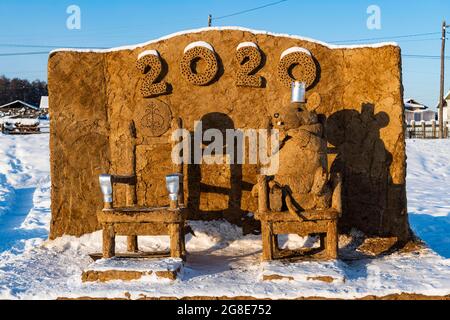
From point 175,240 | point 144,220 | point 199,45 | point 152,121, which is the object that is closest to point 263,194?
point 175,240

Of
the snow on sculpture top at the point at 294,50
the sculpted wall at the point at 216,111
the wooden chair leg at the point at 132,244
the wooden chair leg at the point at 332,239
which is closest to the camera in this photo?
the wooden chair leg at the point at 332,239

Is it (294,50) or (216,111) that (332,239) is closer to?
(216,111)

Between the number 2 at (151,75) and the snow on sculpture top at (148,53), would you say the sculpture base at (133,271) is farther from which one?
the snow on sculpture top at (148,53)

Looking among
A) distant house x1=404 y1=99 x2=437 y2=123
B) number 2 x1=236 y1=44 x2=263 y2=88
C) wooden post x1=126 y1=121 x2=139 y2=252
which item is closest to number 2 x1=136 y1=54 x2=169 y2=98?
number 2 x1=236 y1=44 x2=263 y2=88

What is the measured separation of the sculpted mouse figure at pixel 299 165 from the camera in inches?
197

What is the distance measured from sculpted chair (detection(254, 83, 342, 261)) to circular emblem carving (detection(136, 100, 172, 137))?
1523 mm

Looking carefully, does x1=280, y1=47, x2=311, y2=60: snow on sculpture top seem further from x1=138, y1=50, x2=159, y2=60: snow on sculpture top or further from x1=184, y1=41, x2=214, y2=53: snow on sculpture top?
x1=138, y1=50, x2=159, y2=60: snow on sculpture top

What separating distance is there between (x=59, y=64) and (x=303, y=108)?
9.96 ft

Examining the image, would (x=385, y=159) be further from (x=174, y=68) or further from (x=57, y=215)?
Answer: (x=57, y=215)

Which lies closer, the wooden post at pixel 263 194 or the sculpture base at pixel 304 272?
the sculpture base at pixel 304 272

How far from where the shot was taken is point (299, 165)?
5172mm

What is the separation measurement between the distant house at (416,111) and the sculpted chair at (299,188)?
35.3m

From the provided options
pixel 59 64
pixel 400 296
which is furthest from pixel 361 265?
pixel 59 64

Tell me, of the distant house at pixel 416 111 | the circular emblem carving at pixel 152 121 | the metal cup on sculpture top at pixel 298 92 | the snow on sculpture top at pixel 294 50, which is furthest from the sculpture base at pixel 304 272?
the distant house at pixel 416 111
